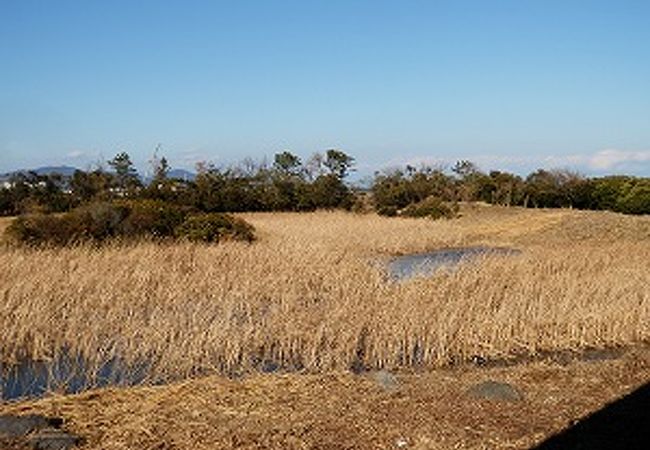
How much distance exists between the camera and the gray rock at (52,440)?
209 inches

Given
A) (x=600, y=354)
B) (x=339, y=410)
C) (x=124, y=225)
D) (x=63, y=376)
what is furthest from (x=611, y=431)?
(x=124, y=225)

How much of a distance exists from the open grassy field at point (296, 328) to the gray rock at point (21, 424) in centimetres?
34

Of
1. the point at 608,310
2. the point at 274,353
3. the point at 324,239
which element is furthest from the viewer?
the point at 324,239

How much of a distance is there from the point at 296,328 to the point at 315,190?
28.7 meters

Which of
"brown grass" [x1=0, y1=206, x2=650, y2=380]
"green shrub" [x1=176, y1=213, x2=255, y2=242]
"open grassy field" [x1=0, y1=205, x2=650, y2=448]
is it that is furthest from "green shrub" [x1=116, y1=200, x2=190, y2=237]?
"open grassy field" [x1=0, y1=205, x2=650, y2=448]

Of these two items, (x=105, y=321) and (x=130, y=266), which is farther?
(x=130, y=266)

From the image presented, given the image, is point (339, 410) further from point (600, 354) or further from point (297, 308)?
point (600, 354)

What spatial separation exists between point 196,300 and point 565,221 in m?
19.8

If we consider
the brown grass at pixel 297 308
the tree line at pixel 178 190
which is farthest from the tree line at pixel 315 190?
the brown grass at pixel 297 308

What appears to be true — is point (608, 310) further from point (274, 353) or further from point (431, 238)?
point (431, 238)

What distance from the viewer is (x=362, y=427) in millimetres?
6035

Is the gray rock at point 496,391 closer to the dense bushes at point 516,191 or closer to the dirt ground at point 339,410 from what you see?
the dirt ground at point 339,410

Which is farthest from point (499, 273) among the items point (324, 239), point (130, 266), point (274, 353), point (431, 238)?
point (431, 238)

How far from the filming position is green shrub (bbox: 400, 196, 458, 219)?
33.4 meters
